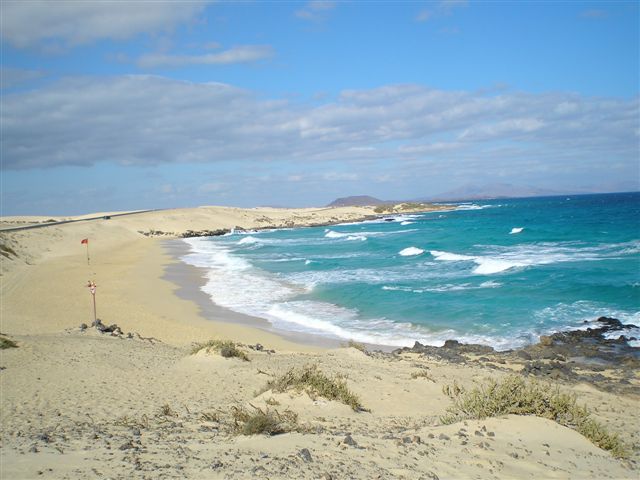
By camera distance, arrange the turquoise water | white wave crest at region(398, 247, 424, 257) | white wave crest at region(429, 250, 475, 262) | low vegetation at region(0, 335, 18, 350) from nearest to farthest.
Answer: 1. low vegetation at region(0, 335, 18, 350)
2. the turquoise water
3. white wave crest at region(429, 250, 475, 262)
4. white wave crest at region(398, 247, 424, 257)

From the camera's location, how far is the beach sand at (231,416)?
5.21 meters

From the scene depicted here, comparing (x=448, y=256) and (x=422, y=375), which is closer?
(x=422, y=375)

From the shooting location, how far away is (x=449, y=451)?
572cm

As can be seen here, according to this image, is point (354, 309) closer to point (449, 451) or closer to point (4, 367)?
point (4, 367)

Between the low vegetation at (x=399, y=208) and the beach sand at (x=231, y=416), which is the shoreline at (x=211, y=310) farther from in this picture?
the low vegetation at (x=399, y=208)

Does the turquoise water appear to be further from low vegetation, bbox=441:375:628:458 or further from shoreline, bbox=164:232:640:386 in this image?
low vegetation, bbox=441:375:628:458

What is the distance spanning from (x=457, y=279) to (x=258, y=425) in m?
21.0

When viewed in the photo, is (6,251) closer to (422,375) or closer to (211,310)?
(211,310)

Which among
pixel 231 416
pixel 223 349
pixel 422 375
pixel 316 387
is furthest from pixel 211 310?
pixel 231 416

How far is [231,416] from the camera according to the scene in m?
7.60

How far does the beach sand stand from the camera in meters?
5.21

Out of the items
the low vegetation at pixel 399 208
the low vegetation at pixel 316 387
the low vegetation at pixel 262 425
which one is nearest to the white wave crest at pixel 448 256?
the low vegetation at pixel 316 387

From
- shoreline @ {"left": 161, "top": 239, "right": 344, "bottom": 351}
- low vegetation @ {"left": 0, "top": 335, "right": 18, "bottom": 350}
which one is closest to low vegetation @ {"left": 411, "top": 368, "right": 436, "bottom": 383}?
shoreline @ {"left": 161, "top": 239, "right": 344, "bottom": 351}

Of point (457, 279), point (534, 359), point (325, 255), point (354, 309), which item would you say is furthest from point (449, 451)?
point (325, 255)
